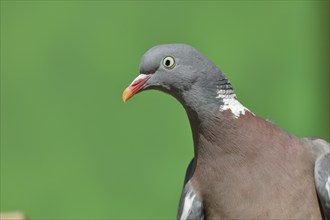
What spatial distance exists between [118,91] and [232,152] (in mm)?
1236

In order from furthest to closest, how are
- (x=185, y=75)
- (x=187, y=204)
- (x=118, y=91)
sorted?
(x=118, y=91)
(x=187, y=204)
(x=185, y=75)

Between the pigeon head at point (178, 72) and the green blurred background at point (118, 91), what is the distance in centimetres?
119

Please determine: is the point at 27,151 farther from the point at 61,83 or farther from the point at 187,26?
the point at 187,26

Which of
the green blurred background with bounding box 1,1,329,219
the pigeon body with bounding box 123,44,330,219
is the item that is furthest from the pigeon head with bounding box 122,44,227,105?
the green blurred background with bounding box 1,1,329,219

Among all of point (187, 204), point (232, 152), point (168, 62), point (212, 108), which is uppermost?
point (168, 62)

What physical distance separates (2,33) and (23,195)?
26.2 inches

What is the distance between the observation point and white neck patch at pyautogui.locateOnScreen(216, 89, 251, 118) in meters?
1.77

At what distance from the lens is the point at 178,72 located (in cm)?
173

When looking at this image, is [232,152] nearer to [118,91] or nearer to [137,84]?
[137,84]

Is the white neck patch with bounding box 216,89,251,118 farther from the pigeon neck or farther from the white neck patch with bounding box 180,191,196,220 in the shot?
the white neck patch with bounding box 180,191,196,220

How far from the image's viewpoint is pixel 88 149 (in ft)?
9.83

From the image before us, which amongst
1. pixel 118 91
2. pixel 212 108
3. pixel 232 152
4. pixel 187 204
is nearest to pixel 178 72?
pixel 212 108

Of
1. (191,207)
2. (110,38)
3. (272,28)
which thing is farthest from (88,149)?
(191,207)

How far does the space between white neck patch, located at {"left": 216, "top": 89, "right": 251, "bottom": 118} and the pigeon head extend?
0.02 m
